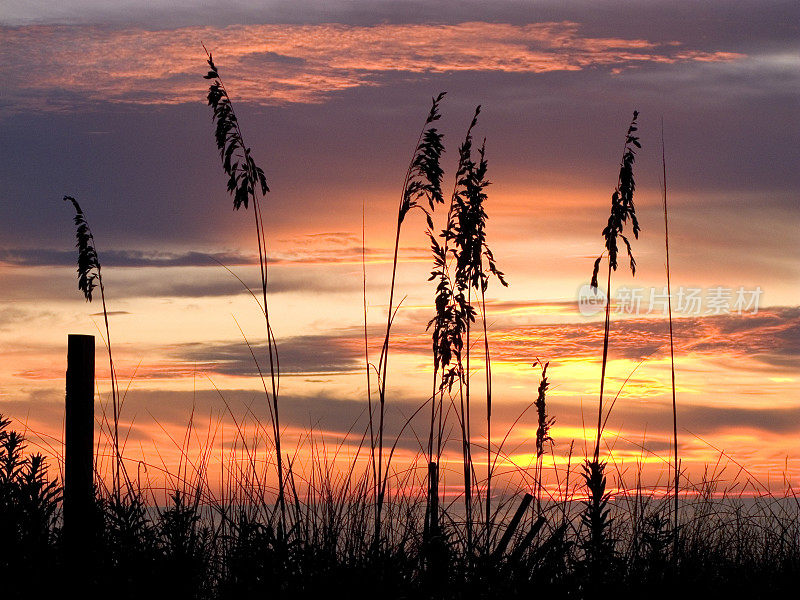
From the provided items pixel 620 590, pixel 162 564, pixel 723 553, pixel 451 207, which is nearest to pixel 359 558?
pixel 162 564

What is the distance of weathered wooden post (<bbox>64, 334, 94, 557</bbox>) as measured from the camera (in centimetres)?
564

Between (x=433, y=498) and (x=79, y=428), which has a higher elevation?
(x=79, y=428)

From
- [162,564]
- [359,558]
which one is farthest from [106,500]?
[359,558]

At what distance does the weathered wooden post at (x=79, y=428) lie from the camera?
5.64 meters

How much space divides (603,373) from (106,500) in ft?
11.9

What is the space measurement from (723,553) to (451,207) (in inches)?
129

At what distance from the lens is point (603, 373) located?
653cm

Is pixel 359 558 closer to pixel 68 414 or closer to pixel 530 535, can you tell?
pixel 530 535

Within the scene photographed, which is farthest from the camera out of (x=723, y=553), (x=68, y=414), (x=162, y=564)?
(x=723, y=553)

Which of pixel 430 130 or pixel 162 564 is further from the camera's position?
pixel 430 130

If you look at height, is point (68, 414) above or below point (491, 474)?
above

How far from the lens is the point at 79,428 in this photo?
5.70m

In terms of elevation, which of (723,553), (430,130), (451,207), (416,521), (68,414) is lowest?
(723,553)

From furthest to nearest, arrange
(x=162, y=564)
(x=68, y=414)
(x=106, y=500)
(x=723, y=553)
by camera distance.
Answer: (x=723, y=553) → (x=106, y=500) → (x=68, y=414) → (x=162, y=564)
